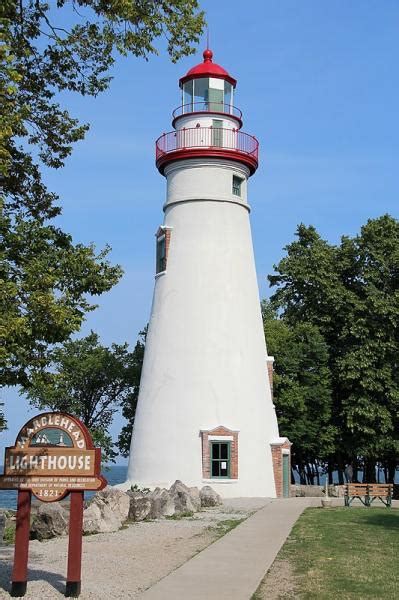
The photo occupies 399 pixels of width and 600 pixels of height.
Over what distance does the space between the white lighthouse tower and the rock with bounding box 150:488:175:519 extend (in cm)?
625

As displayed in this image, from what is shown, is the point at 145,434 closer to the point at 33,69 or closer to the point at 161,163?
the point at 161,163

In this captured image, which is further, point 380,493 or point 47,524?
point 380,493

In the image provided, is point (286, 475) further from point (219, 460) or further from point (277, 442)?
point (219, 460)

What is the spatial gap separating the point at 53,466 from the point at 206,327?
59.6 ft

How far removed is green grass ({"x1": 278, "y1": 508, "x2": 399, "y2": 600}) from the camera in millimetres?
10375

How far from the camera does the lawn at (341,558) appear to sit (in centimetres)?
1029

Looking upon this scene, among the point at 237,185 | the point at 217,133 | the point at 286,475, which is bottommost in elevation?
the point at 286,475

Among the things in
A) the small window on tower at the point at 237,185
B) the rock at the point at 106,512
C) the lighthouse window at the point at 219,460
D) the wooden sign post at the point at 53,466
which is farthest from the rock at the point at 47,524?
the small window on tower at the point at 237,185

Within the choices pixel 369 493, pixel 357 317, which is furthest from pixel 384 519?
pixel 357 317

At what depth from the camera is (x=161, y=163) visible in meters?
31.1

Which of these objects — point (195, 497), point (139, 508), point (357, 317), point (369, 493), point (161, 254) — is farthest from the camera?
point (357, 317)

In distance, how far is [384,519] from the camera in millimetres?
20844

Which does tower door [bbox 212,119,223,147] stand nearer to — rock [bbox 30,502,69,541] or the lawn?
the lawn

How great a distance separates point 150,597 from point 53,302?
13.8ft
